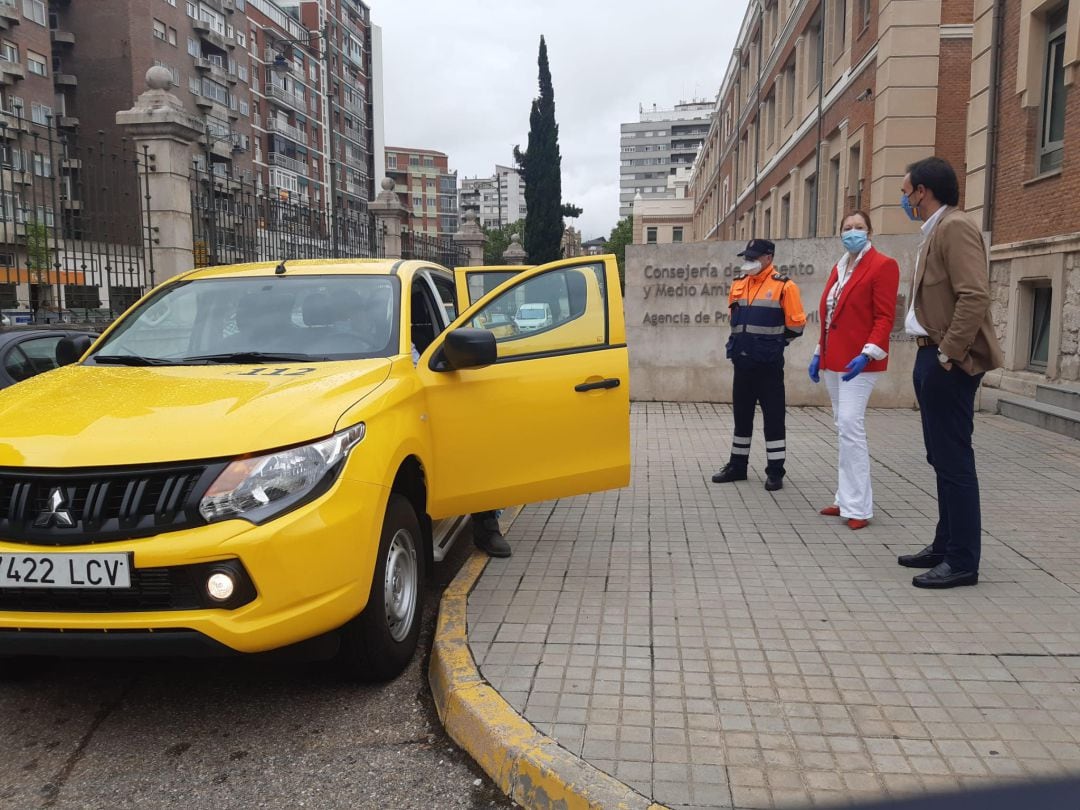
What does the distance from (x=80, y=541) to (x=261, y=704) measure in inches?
42.7

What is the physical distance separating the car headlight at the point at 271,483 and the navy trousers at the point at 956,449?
3.09 meters

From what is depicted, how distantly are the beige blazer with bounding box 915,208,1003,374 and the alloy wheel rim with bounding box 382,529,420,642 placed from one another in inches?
111

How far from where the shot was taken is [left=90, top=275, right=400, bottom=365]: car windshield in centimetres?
416

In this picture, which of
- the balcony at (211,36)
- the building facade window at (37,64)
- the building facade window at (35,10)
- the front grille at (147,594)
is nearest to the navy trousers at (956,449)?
the front grille at (147,594)

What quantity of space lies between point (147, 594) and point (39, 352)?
4.50 metres

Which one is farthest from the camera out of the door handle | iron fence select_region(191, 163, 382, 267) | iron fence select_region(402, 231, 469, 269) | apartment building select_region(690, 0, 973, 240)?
iron fence select_region(402, 231, 469, 269)

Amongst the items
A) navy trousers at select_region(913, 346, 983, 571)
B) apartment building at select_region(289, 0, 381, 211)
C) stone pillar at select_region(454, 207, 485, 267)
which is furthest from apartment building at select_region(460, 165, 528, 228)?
navy trousers at select_region(913, 346, 983, 571)

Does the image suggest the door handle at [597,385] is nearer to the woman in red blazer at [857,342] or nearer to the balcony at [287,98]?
the woman in red blazer at [857,342]

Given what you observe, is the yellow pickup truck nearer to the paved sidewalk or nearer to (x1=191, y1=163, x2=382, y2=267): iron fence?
the paved sidewalk

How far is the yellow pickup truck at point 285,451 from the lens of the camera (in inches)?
114

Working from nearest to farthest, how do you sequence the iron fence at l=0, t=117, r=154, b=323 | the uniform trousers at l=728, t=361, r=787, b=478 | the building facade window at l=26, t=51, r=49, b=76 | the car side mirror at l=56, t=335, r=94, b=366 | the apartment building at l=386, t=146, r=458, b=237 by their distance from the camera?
the car side mirror at l=56, t=335, r=94, b=366 → the uniform trousers at l=728, t=361, r=787, b=478 → the iron fence at l=0, t=117, r=154, b=323 → the building facade window at l=26, t=51, r=49, b=76 → the apartment building at l=386, t=146, r=458, b=237

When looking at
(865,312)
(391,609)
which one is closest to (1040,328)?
(865,312)

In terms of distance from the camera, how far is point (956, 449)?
435 centimetres

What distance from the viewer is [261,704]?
3500 mm
